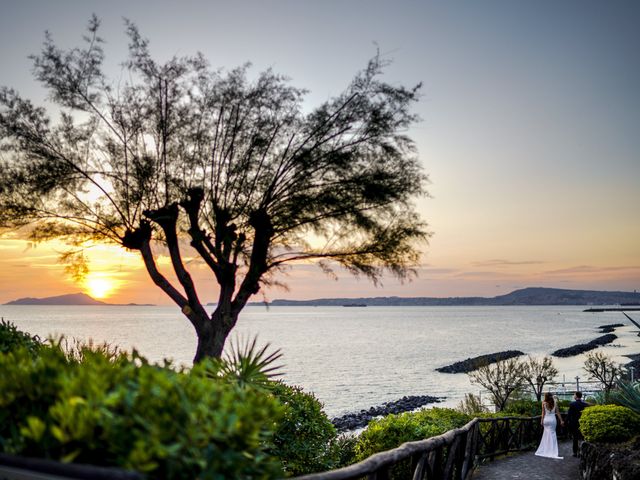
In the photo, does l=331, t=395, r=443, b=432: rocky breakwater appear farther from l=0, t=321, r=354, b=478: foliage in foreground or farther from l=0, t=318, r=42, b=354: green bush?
l=0, t=321, r=354, b=478: foliage in foreground

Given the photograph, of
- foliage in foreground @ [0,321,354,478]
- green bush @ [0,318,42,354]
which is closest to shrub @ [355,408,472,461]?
green bush @ [0,318,42,354]

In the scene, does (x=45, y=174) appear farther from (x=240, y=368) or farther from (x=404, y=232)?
(x=240, y=368)

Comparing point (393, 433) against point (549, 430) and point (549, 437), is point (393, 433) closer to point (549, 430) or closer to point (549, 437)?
point (549, 430)

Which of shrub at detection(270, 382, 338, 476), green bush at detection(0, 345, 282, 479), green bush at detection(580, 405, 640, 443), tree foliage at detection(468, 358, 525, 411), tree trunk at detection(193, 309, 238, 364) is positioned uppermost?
green bush at detection(0, 345, 282, 479)

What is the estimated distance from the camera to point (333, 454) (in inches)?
412

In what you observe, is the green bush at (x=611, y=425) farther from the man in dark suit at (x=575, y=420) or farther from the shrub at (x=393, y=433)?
the man in dark suit at (x=575, y=420)

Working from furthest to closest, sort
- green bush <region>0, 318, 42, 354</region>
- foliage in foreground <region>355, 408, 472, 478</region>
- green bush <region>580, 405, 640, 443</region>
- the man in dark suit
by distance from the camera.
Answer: the man in dark suit, green bush <region>580, 405, 640, 443</region>, foliage in foreground <region>355, 408, 472, 478</region>, green bush <region>0, 318, 42, 354</region>

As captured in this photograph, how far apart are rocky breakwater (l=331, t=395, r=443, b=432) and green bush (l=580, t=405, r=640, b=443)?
29.2 metres

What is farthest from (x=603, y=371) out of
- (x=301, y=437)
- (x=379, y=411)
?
(x=301, y=437)

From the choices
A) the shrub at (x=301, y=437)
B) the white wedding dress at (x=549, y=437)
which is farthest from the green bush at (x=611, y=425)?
the shrub at (x=301, y=437)

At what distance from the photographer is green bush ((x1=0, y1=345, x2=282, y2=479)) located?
3.01 m

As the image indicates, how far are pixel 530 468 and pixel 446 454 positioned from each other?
6.32m

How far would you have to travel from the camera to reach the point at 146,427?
3000mm

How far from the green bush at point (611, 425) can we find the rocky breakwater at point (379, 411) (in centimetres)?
2923
